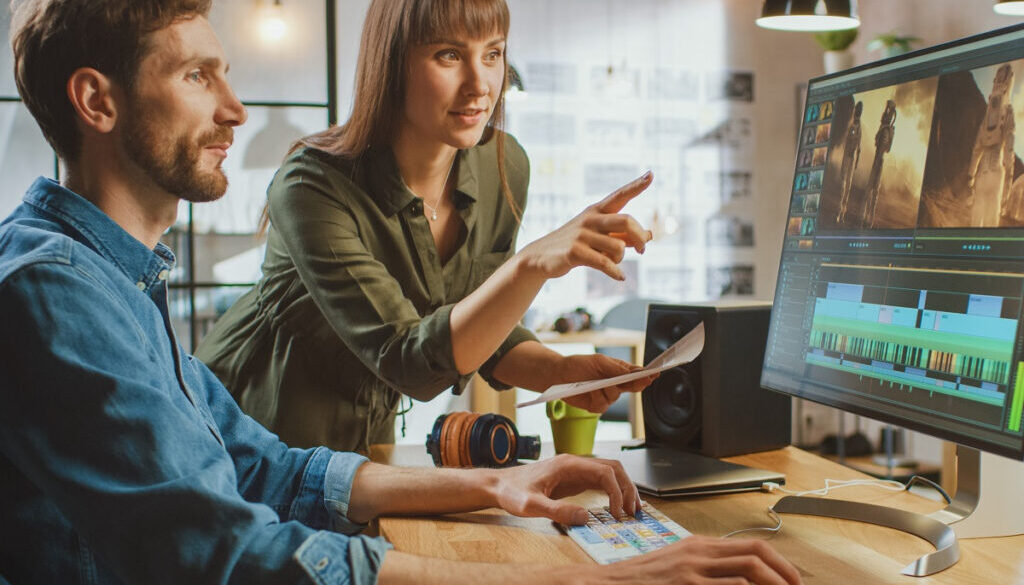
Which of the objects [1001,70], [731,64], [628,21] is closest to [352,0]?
[628,21]

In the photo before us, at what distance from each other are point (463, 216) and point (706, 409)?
0.55 metres

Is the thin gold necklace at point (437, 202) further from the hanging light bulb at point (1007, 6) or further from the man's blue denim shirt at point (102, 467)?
the hanging light bulb at point (1007, 6)

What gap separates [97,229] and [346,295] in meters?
0.49

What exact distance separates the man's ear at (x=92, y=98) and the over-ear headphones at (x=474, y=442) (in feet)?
2.22

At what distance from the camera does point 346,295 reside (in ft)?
4.70

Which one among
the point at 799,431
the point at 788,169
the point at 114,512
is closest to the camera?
the point at 114,512

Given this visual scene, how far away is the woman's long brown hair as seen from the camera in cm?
147

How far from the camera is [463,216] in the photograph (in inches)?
67.9

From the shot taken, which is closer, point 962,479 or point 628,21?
point 962,479

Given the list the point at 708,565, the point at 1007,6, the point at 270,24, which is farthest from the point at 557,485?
the point at 270,24

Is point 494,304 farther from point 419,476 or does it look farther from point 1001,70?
point 1001,70

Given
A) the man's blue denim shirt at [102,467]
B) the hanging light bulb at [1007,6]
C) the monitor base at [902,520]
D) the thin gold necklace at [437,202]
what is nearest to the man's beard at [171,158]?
the man's blue denim shirt at [102,467]

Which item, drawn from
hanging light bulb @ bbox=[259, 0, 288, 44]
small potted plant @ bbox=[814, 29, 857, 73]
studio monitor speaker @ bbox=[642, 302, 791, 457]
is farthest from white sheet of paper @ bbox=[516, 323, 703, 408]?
small potted plant @ bbox=[814, 29, 857, 73]

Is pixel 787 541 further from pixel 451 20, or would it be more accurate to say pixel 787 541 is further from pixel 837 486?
pixel 451 20
